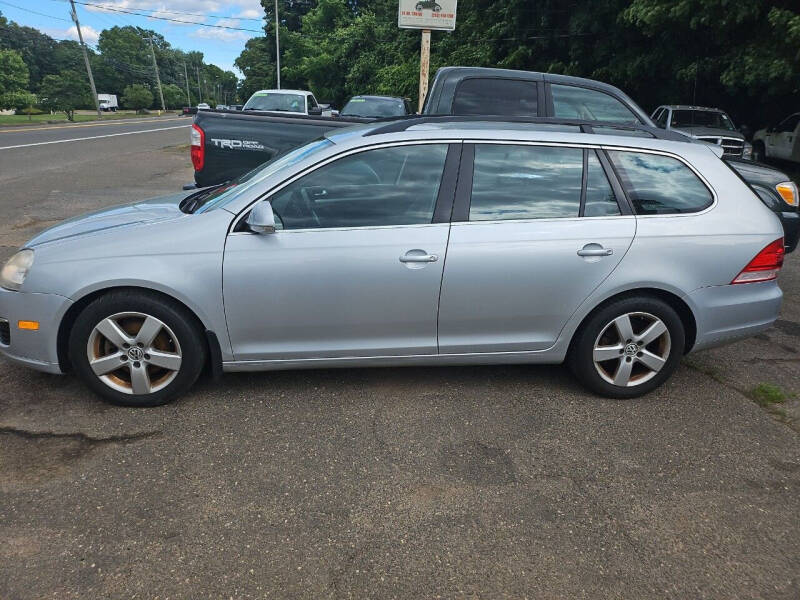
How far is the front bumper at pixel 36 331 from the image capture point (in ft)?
10.8

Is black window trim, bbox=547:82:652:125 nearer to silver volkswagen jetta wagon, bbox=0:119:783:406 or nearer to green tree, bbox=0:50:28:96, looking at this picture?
silver volkswagen jetta wagon, bbox=0:119:783:406

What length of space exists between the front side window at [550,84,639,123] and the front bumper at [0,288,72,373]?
497cm

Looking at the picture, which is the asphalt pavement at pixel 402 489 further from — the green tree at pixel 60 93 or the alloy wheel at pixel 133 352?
the green tree at pixel 60 93

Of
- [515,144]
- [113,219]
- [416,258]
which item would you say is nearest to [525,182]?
[515,144]

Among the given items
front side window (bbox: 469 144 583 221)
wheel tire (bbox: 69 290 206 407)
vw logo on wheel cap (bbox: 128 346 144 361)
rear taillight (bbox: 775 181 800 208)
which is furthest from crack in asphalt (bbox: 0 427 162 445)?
rear taillight (bbox: 775 181 800 208)

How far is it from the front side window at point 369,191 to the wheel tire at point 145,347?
796mm

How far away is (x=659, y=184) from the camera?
3.73m

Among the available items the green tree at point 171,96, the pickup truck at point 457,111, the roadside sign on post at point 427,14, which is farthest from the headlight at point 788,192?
the green tree at point 171,96

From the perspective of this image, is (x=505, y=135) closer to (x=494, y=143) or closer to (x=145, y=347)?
(x=494, y=143)

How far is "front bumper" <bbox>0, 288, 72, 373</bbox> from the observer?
10.8 feet

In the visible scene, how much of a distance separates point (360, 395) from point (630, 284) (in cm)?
172

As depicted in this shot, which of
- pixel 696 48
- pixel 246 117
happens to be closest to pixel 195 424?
pixel 246 117

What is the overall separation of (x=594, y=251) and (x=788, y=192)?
11.3 ft

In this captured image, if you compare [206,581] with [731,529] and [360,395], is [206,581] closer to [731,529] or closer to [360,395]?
[360,395]
